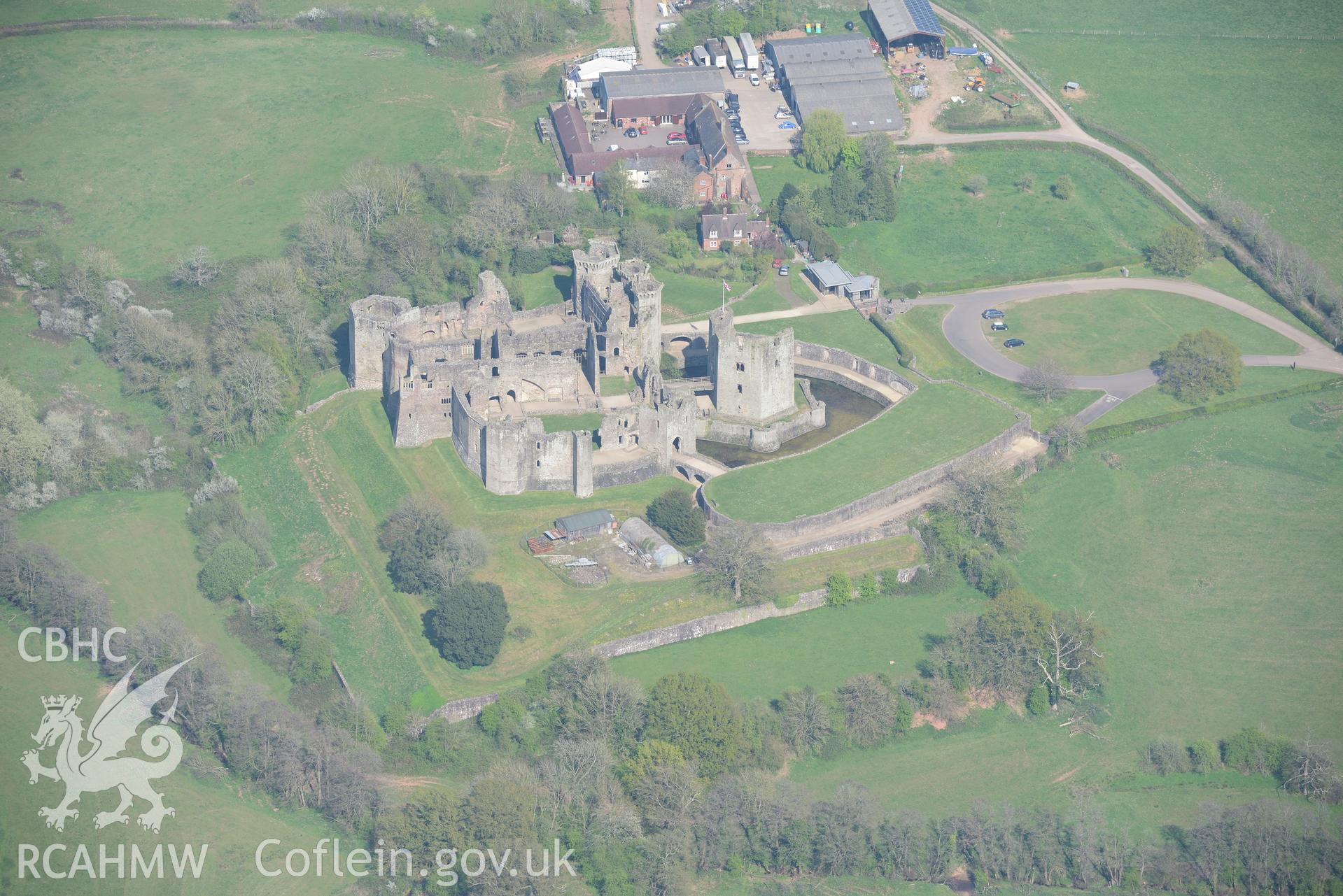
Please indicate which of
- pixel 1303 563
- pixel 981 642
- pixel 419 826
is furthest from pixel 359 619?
pixel 1303 563

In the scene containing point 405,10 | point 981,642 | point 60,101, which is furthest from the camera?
point 405,10

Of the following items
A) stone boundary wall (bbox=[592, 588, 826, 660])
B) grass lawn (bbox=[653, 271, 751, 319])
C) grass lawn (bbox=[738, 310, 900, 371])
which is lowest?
stone boundary wall (bbox=[592, 588, 826, 660])

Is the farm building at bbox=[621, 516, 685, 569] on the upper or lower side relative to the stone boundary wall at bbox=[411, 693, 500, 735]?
upper

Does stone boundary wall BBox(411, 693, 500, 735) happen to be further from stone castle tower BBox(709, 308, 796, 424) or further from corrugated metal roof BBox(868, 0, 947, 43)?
corrugated metal roof BBox(868, 0, 947, 43)

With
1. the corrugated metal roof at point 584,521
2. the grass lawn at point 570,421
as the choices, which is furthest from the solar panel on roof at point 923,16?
the corrugated metal roof at point 584,521

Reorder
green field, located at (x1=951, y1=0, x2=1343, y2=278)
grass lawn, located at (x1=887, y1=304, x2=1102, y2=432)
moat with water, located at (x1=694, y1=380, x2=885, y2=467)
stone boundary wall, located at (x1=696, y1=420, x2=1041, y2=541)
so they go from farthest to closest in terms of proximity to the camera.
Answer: green field, located at (x1=951, y1=0, x2=1343, y2=278)
grass lawn, located at (x1=887, y1=304, x2=1102, y2=432)
moat with water, located at (x1=694, y1=380, x2=885, y2=467)
stone boundary wall, located at (x1=696, y1=420, x2=1041, y2=541)

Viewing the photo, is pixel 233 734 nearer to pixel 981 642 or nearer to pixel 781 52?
pixel 981 642

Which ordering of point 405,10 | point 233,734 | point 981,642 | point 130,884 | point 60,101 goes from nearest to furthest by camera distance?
point 130,884, point 233,734, point 981,642, point 60,101, point 405,10

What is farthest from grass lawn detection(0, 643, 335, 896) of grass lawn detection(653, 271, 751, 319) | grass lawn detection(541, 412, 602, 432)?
grass lawn detection(653, 271, 751, 319)
